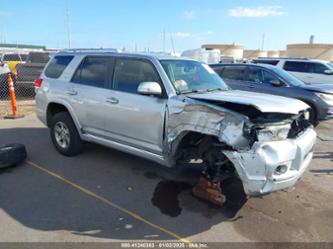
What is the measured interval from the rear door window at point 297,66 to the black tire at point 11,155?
42.4ft

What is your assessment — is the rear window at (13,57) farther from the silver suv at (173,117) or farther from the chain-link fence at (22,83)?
the silver suv at (173,117)

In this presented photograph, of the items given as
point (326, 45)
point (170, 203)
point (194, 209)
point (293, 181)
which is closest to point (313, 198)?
point (293, 181)

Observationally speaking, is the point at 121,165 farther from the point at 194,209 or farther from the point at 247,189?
the point at 247,189

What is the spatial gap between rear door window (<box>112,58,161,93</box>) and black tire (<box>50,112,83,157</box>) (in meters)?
1.29

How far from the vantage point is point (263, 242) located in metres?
3.18

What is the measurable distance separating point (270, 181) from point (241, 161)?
14.8 inches

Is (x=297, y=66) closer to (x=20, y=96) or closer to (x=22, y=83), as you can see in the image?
(x=22, y=83)

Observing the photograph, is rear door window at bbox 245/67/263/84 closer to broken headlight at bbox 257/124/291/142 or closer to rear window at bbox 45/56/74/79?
rear window at bbox 45/56/74/79

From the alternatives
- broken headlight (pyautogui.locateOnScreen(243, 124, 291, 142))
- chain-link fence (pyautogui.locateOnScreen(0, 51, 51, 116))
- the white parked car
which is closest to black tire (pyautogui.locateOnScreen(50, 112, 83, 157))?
broken headlight (pyautogui.locateOnScreen(243, 124, 291, 142))

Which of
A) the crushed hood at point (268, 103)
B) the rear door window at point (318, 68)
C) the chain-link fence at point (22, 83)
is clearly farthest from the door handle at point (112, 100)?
the rear door window at point (318, 68)

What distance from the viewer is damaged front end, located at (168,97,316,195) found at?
10.3 feet

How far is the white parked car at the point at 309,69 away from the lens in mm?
14039

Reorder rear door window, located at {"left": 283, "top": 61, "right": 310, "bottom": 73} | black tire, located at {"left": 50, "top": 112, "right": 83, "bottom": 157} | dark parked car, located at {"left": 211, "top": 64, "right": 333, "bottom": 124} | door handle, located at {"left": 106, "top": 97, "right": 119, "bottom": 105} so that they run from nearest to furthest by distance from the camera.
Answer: door handle, located at {"left": 106, "top": 97, "right": 119, "bottom": 105}
black tire, located at {"left": 50, "top": 112, "right": 83, "bottom": 157}
dark parked car, located at {"left": 211, "top": 64, "right": 333, "bottom": 124}
rear door window, located at {"left": 283, "top": 61, "right": 310, "bottom": 73}

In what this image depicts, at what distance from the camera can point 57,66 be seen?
565 cm
